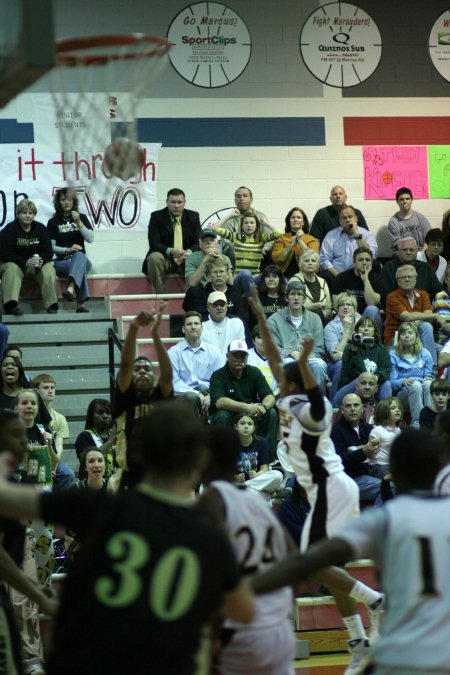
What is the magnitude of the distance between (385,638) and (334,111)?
13740mm

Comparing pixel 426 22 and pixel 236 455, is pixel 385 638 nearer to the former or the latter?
pixel 236 455

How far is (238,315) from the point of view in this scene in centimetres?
1329

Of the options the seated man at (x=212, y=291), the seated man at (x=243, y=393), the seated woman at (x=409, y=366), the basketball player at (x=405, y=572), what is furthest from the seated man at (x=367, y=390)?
the basketball player at (x=405, y=572)

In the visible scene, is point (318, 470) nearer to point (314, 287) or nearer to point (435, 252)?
point (314, 287)

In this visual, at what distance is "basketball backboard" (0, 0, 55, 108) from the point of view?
16.3ft

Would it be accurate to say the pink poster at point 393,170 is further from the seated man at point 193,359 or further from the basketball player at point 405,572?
the basketball player at point 405,572

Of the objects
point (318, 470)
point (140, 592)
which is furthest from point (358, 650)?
point (140, 592)

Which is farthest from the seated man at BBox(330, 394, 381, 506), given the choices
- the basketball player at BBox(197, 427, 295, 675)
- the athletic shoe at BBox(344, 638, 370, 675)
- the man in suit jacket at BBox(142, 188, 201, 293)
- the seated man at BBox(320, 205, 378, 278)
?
the basketball player at BBox(197, 427, 295, 675)

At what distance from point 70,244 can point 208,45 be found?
4.13 meters

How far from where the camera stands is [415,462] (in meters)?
3.94

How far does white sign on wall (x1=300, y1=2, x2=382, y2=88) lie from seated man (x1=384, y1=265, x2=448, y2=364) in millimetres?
4256

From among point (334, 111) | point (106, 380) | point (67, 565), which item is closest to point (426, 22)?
point (334, 111)

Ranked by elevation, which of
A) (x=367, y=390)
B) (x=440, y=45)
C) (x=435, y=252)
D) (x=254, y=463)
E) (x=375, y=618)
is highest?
(x=440, y=45)

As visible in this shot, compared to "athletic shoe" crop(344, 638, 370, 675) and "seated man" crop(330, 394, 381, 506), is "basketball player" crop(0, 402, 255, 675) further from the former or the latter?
"seated man" crop(330, 394, 381, 506)
